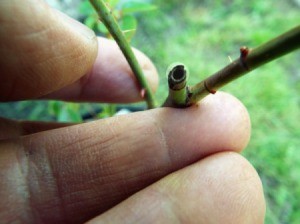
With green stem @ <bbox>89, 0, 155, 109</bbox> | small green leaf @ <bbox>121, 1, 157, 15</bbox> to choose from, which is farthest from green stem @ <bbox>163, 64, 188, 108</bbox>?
small green leaf @ <bbox>121, 1, 157, 15</bbox>

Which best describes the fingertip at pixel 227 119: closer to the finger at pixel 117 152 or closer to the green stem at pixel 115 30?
the finger at pixel 117 152

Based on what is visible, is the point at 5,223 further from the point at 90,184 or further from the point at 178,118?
the point at 178,118

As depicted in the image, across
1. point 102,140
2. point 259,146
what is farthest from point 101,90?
point 259,146

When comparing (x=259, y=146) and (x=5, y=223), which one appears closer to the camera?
(x=5, y=223)

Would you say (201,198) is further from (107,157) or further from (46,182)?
(46,182)

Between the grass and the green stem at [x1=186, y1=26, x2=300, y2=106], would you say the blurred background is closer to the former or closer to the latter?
the grass

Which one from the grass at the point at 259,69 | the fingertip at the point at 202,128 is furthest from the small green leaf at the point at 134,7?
the grass at the point at 259,69
